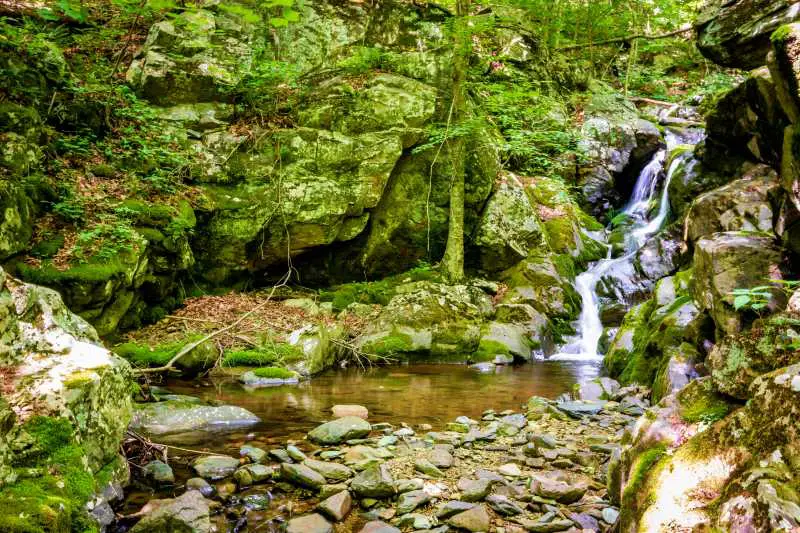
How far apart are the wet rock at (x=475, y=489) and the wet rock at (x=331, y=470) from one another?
0.92m

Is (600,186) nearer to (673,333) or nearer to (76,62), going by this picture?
(673,333)

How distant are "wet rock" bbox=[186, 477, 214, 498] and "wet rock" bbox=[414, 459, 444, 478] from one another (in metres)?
1.65

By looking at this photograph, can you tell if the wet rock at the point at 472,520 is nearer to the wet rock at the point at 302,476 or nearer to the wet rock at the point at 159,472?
the wet rock at the point at 302,476

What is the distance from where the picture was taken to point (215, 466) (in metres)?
4.16

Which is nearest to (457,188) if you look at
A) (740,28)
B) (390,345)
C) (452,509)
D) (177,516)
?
(390,345)

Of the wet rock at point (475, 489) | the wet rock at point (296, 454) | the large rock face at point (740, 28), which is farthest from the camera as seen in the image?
the large rock face at point (740, 28)

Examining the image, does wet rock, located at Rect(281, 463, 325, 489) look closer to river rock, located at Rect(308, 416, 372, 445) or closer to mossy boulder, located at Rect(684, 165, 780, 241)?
river rock, located at Rect(308, 416, 372, 445)

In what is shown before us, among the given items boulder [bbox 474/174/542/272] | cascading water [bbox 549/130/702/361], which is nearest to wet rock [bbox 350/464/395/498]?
cascading water [bbox 549/130/702/361]

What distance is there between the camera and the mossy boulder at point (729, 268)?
16.5 ft

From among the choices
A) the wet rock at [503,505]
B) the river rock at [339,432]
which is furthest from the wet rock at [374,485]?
the river rock at [339,432]

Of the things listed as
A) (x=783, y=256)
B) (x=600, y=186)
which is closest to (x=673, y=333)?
(x=783, y=256)

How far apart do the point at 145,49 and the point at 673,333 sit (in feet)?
41.1

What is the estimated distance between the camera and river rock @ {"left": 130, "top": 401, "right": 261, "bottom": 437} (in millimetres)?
5215

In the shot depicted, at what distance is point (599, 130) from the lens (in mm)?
17922
